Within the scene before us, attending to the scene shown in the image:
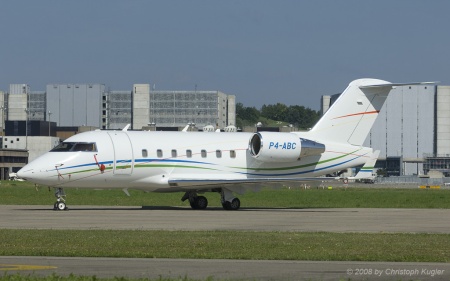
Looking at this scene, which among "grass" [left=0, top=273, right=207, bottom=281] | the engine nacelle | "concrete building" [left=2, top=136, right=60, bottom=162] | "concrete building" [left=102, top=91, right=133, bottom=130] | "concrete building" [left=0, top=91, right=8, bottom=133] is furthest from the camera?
"concrete building" [left=102, top=91, right=133, bottom=130]

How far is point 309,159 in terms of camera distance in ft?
148

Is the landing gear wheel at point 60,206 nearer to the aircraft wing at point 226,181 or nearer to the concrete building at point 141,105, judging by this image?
the aircraft wing at point 226,181

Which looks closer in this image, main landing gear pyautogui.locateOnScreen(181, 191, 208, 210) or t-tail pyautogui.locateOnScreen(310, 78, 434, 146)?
main landing gear pyautogui.locateOnScreen(181, 191, 208, 210)

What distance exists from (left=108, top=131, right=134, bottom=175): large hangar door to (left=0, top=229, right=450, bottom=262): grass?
13912 mm

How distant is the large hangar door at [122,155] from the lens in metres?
40.7

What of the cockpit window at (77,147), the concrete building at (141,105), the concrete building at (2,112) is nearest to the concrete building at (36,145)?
the concrete building at (2,112)

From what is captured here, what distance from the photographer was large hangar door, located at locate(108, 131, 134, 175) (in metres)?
40.7

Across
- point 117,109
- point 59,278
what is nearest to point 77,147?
point 59,278

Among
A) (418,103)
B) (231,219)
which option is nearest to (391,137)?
(418,103)

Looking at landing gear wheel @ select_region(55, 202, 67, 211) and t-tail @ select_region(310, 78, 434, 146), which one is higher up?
t-tail @ select_region(310, 78, 434, 146)

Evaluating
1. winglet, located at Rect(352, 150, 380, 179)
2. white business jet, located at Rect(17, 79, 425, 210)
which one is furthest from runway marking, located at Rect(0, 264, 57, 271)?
winglet, located at Rect(352, 150, 380, 179)

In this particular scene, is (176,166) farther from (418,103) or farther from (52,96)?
(52,96)

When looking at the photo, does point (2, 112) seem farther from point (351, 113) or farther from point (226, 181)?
point (226, 181)

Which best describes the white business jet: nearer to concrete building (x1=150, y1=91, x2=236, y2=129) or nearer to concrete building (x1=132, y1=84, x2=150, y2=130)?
concrete building (x1=132, y1=84, x2=150, y2=130)
